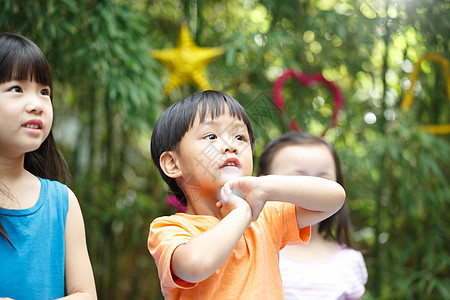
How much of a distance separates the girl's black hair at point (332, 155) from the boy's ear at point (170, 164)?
1.76ft

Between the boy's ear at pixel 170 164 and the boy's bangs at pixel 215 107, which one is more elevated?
the boy's bangs at pixel 215 107

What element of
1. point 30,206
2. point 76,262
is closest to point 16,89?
point 30,206

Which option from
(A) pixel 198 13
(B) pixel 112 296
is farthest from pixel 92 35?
(B) pixel 112 296

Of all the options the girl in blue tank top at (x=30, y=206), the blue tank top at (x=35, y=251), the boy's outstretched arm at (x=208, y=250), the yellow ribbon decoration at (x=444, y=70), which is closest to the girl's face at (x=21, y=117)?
the girl in blue tank top at (x=30, y=206)

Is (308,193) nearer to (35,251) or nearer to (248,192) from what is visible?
(248,192)

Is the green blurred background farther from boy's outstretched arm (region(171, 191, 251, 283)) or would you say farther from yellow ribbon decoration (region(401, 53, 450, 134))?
boy's outstretched arm (region(171, 191, 251, 283))

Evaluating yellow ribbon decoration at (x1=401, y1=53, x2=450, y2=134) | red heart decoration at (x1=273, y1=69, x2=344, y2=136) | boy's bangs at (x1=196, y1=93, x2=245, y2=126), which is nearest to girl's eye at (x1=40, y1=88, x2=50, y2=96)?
boy's bangs at (x1=196, y1=93, x2=245, y2=126)

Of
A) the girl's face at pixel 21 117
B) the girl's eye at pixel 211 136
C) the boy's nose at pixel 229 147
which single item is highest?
the girl's face at pixel 21 117

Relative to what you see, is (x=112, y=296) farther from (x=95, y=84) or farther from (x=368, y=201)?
(x=368, y=201)

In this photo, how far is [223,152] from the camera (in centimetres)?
83

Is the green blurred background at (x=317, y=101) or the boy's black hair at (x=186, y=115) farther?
the green blurred background at (x=317, y=101)

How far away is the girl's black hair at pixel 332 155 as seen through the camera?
1.36 meters

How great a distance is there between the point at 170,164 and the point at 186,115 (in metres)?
0.09

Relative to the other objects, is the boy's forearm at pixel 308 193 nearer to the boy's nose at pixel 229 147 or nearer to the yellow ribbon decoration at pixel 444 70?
the boy's nose at pixel 229 147
